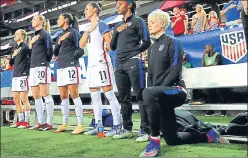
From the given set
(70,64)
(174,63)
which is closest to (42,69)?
(70,64)

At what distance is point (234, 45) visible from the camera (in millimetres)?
5328

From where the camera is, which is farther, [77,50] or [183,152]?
[77,50]

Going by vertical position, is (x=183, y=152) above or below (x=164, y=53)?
below

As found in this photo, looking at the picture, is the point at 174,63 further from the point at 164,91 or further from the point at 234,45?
the point at 234,45

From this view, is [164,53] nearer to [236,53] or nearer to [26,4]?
[236,53]

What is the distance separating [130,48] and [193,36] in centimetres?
275

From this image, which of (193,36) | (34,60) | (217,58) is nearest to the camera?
(34,60)

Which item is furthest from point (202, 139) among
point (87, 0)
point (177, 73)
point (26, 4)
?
point (26, 4)

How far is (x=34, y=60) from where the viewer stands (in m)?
5.20

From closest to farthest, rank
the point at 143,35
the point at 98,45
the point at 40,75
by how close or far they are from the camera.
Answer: the point at 143,35 < the point at 98,45 < the point at 40,75

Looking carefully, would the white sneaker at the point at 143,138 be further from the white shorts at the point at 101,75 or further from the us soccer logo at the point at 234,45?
the us soccer logo at the point at 234,45

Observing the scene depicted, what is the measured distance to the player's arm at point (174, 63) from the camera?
2801 mm

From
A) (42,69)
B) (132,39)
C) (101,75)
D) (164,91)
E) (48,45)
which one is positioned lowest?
(164,91)

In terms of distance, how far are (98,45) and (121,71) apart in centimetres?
70
